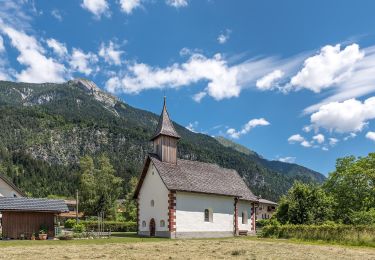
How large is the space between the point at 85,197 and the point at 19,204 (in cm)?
4244

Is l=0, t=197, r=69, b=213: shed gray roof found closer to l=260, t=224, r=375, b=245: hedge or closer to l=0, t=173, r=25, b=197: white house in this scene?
l=260, t=224, r=375, b=245: hedge

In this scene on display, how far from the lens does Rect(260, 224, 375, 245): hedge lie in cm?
2689

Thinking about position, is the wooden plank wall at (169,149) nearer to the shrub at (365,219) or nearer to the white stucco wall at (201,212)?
the white stucco wall at (201,212)

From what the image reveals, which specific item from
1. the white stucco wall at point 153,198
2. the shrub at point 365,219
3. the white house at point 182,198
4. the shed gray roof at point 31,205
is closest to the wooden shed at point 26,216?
the shed gray roof at point 31,205

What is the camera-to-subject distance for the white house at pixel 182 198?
3722 cm

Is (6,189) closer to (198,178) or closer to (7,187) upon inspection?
(7,187)

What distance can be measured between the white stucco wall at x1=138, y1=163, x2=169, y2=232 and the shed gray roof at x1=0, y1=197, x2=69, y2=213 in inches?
311

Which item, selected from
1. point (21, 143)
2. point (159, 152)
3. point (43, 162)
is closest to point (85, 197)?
point (159, 152)

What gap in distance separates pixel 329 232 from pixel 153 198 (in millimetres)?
17142

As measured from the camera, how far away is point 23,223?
116 feet

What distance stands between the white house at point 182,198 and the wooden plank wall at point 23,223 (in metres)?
9.55

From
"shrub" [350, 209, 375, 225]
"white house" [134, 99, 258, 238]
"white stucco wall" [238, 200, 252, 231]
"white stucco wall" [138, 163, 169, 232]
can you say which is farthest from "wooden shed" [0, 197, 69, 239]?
"shrub" [350, 209, 375, 225]

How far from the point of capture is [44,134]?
199 meters

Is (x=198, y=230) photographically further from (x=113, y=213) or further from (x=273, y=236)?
(x=113, y=213)
